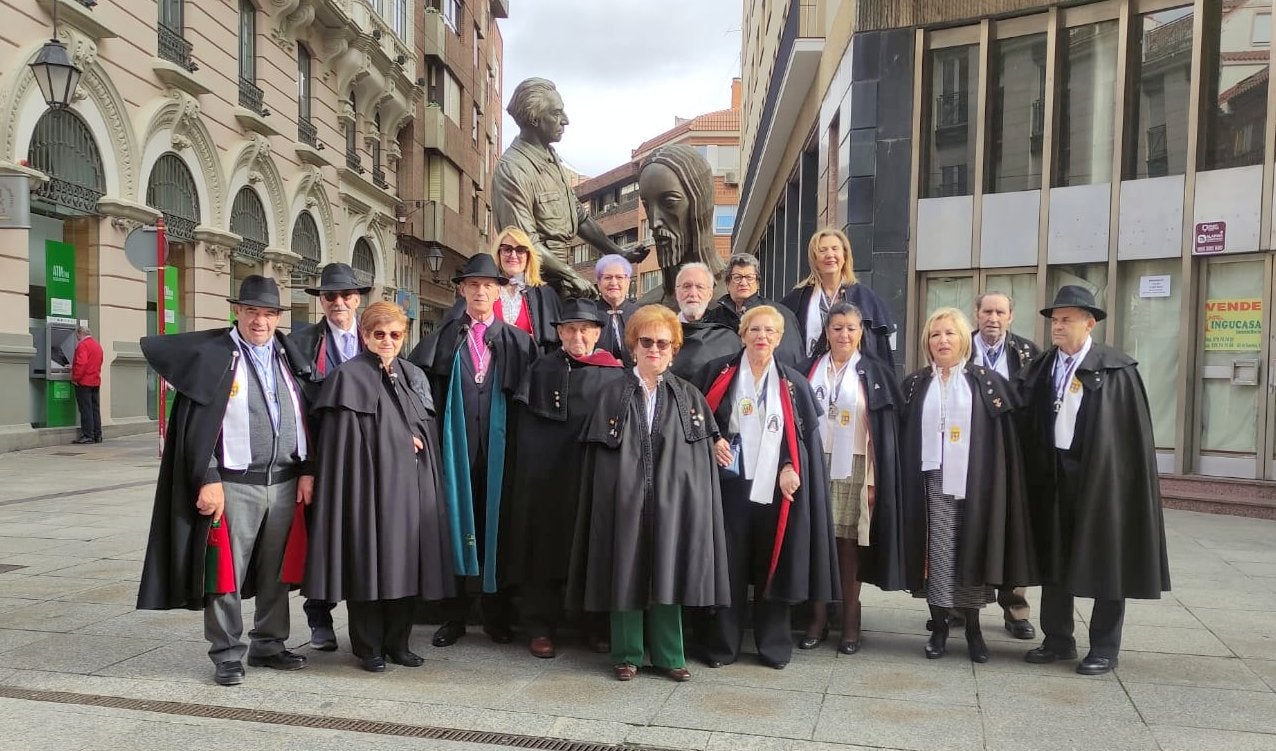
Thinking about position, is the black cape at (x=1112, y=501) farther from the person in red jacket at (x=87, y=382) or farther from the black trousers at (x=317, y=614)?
the person in red jacket at (x=87, y=382)

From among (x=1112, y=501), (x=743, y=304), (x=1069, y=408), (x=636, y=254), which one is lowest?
(x=1112, y=501)

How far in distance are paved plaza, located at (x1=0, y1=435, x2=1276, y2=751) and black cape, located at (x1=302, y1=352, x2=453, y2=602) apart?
465 millimetres

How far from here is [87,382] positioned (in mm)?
14328

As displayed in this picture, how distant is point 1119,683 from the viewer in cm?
462

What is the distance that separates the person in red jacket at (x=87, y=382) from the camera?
1416 cm

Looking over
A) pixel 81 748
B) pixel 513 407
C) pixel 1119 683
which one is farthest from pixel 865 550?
pixel 81 748

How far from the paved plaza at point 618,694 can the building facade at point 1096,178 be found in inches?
208

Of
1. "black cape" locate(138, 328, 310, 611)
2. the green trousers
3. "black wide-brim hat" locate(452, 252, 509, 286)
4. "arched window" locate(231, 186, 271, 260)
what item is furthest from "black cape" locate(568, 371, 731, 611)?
"arched window" locate(231, 186, 271, 260)

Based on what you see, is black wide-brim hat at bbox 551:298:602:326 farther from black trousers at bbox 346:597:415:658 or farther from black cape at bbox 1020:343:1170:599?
black cape at bbox 1020:343:1170:599

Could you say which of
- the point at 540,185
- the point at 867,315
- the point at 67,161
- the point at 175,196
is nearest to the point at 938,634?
the point at 867,315

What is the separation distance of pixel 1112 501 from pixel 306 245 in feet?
73.1

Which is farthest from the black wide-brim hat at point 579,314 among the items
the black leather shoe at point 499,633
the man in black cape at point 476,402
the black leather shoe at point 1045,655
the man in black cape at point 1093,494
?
the black leather shoe at point 1045,655

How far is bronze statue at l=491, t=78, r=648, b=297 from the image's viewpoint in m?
6.67

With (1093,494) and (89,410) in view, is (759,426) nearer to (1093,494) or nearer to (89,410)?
(1093,494)
